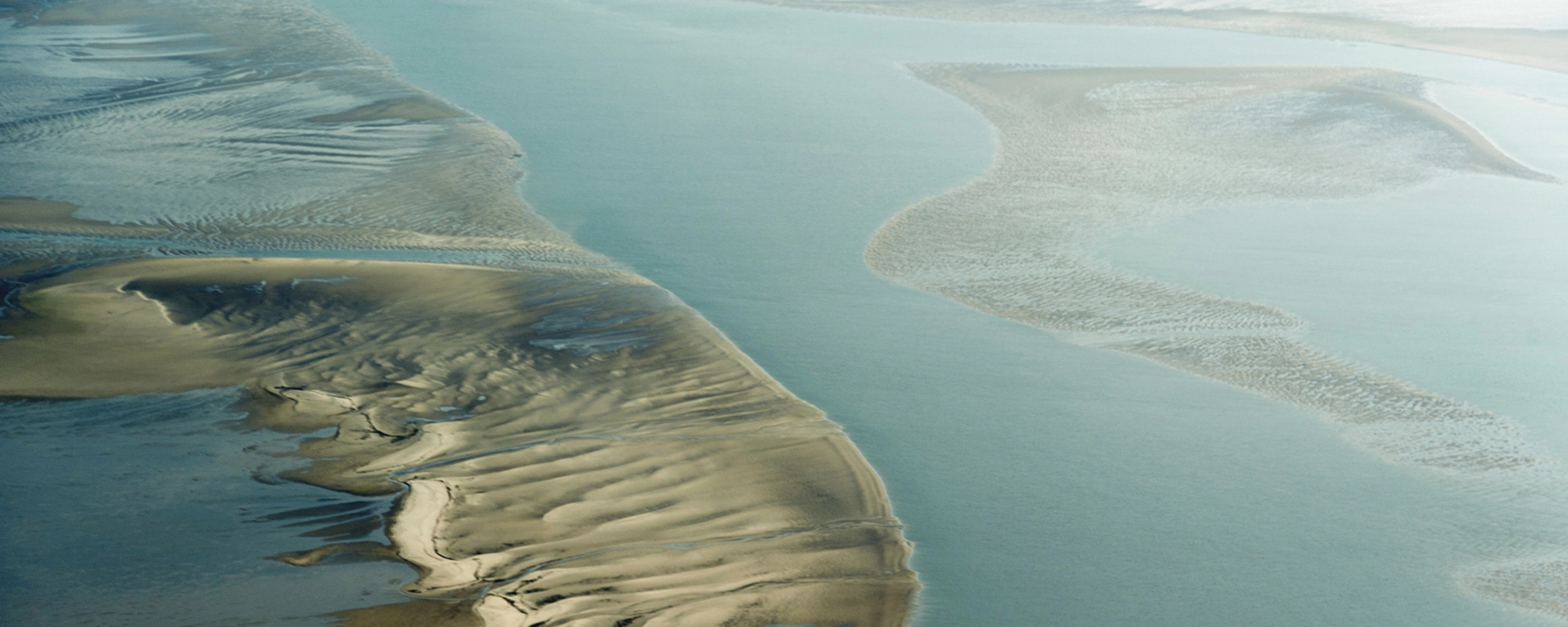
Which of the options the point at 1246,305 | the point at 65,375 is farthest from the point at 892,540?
the point at 65,375

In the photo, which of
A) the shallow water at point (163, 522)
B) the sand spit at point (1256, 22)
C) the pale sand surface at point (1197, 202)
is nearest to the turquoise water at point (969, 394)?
the pale sand surface at point (1197, 202)

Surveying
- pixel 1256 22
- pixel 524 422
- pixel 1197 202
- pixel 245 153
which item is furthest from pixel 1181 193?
pixel 1256 22

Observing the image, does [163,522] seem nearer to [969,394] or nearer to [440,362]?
[440,362]

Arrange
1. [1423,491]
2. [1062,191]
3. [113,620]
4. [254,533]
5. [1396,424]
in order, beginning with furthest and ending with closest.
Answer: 1. [1062,191]
2. [1396,424]
3. [1423,491]
4. [254,533]
5. [113,620]

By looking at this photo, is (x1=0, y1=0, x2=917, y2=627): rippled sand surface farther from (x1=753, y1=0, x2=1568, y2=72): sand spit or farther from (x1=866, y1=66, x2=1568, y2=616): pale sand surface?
→ (x1=753, y1=0, x2=1568, y2=72): sand spit

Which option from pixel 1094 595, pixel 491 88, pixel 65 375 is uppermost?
pixel 491 88

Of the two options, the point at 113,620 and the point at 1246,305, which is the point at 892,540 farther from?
the point at 1246,305
